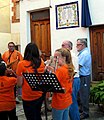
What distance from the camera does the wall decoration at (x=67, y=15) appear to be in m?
8.60

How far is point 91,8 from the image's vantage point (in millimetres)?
8281

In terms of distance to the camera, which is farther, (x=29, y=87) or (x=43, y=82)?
(x=29, y=87)

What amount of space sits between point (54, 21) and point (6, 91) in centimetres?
524

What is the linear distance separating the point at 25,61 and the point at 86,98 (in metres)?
2.34

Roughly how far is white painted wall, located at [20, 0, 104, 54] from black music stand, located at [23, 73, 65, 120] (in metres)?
4.75

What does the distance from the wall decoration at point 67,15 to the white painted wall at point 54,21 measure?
0.41 ft

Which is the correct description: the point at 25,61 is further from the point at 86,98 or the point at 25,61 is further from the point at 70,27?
the point at 70,27

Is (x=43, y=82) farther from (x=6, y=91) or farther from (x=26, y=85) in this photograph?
(x=6, y=91)

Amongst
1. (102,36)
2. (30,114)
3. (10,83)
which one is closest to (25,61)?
(10,83)

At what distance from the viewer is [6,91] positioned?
171 inches

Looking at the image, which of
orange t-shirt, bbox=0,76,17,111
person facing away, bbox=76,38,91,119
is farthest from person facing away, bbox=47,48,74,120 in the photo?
person facing away, bbox=76,38,91,119

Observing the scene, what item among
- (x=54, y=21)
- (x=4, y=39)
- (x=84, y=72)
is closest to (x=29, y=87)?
(x=84, y=72)

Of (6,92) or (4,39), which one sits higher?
(4,39)

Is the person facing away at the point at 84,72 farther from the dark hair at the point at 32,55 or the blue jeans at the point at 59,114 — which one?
the blue jeans at the point at 59,114
